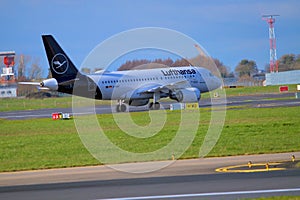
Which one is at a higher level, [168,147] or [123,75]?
[123,75]

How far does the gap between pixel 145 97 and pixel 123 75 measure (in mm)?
2662

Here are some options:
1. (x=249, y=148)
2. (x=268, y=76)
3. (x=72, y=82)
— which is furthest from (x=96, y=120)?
(x=268, y=76)

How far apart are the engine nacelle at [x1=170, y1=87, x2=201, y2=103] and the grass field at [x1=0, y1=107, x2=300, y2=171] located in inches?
417

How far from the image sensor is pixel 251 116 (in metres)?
44.9

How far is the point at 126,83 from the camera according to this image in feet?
193

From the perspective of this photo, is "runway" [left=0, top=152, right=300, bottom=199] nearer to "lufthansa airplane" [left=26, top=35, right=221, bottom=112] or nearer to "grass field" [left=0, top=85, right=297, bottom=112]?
"lufthansa airplane" [left=26, top=35, right=221, bottom=112]

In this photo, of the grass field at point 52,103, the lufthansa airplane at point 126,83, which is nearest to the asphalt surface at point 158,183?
the lufthansa airplane at point 126,83

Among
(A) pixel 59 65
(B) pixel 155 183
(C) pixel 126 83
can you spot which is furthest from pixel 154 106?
(B) pixel 155 183

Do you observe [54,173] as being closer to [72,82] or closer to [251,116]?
[251,116]

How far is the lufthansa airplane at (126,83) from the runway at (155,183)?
32455 millimetres

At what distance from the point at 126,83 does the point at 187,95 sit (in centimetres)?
525

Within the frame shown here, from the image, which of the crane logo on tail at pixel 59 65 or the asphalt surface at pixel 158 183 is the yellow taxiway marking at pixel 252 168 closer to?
the asphalt surface at pixel 158 183

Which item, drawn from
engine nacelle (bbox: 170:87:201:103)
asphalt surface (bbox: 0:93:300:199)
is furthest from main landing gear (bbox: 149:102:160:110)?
asphalt surface (bbox: 0:93:300:199)

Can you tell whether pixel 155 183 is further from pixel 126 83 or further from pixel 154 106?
pixel 126 83
